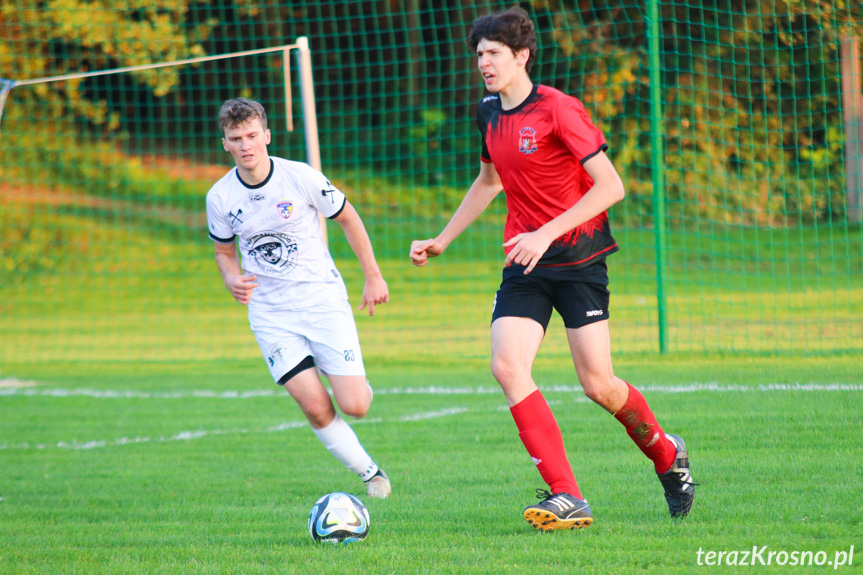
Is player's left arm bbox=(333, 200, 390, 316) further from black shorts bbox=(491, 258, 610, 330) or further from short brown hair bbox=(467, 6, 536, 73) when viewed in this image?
short brown hair bbox=(467, 6, 536, 73)

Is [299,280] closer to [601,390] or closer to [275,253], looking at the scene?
[275,253]

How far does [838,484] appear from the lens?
426cm

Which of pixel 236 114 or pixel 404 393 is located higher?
pixel 236 114

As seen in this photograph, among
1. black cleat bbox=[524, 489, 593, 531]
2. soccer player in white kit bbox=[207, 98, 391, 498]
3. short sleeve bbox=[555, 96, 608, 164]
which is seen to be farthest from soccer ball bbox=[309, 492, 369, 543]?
short sleeve bbox=[555, 96, 608, 164]

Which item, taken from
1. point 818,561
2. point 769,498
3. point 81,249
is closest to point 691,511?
point 769,498

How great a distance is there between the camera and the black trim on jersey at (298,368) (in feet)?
15.9

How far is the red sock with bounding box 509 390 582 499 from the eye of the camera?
3775mm

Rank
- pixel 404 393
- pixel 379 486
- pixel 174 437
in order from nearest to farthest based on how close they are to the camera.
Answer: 1. pixel 379 486
2. pixel 174 437
3. pixel 404 393

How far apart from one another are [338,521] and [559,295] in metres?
1.27

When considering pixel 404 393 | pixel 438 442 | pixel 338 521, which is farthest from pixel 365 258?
pixel 404 393

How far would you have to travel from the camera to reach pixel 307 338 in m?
4.93

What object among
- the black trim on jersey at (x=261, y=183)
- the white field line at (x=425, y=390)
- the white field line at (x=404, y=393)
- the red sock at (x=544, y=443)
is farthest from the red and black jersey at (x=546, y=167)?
the white field line at (x=425, y=390)

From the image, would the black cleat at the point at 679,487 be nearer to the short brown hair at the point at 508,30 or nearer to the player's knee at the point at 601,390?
the player's knee at the point at 601,390

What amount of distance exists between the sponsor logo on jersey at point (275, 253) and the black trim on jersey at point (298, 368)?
0.45 metres
